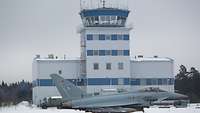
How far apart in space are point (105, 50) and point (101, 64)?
2094 millimetres

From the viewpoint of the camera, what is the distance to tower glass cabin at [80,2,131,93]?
79062 millimetres

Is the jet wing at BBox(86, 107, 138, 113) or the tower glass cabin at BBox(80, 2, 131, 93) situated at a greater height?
the tower glass cabin at BBox(80, 2, 131, 93)

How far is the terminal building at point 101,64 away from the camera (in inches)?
3113

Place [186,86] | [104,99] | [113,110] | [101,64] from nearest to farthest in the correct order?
[113,110]
[104,99]
[101,64]
[186,86]

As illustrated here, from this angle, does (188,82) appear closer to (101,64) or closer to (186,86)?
(186,86)

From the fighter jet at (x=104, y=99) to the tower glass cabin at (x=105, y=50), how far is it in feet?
73.1

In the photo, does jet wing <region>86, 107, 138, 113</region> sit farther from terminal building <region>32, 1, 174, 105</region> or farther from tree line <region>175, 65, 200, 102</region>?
tree line <region>175, 65, 200, 102</region>

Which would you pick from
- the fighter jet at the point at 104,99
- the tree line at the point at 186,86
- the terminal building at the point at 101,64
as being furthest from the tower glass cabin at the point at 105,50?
the fighter jet at the point at 104,99

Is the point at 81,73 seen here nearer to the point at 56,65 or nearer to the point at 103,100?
the point at 56,65

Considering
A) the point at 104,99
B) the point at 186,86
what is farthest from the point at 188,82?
the point at 104,99

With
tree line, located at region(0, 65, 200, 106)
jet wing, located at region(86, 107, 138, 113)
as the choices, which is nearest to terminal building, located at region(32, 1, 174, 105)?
tree line, located at region(0, 65, 200, 106)

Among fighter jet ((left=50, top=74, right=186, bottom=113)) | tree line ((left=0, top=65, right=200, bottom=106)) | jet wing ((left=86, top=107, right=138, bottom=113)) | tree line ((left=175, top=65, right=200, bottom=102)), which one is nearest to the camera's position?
jet wing ((left=86, top=107, right=138, bottom=113))

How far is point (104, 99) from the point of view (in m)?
56.2

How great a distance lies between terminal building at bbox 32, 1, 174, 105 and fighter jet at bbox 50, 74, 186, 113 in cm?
2165
